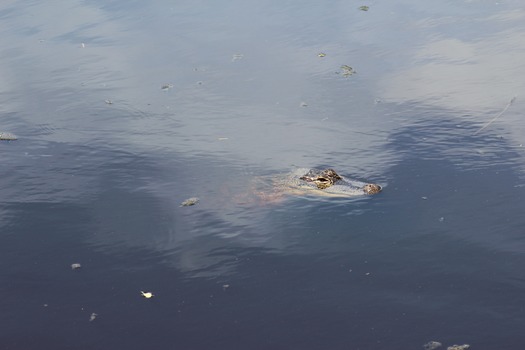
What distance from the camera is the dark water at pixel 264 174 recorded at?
10.2 meters

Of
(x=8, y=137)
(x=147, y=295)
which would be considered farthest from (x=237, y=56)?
(x=147, y=295)

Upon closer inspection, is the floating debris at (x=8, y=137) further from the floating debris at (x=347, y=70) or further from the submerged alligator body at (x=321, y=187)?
the floating debris at (x=347, y=70)

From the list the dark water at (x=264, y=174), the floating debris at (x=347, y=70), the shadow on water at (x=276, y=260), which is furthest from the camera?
the floating debris at (x=347, y=70)

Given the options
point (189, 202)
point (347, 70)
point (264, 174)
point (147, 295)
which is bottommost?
point (147, 295)

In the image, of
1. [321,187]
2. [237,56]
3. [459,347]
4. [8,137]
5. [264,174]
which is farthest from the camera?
[237,56]

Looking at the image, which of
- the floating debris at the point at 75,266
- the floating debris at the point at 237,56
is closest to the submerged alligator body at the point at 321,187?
the floating debris at the point at 75,266

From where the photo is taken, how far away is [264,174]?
1366 cm

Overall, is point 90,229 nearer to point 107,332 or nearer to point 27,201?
point 27,201

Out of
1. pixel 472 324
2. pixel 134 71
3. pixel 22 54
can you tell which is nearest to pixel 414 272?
pixel 472 324

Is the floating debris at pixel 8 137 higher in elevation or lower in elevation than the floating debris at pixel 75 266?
higher

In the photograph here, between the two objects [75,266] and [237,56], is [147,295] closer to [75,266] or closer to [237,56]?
[75,266]

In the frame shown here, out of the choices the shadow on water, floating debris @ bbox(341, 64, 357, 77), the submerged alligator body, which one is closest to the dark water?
the shadow on water

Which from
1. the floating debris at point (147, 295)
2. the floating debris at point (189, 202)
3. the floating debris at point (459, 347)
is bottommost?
the floating debris at point (147, 295)

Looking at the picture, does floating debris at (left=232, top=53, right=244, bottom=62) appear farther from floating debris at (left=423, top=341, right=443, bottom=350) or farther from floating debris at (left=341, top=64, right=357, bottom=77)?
floating debris at (left=423, top=341, right=443, bottom=350)
